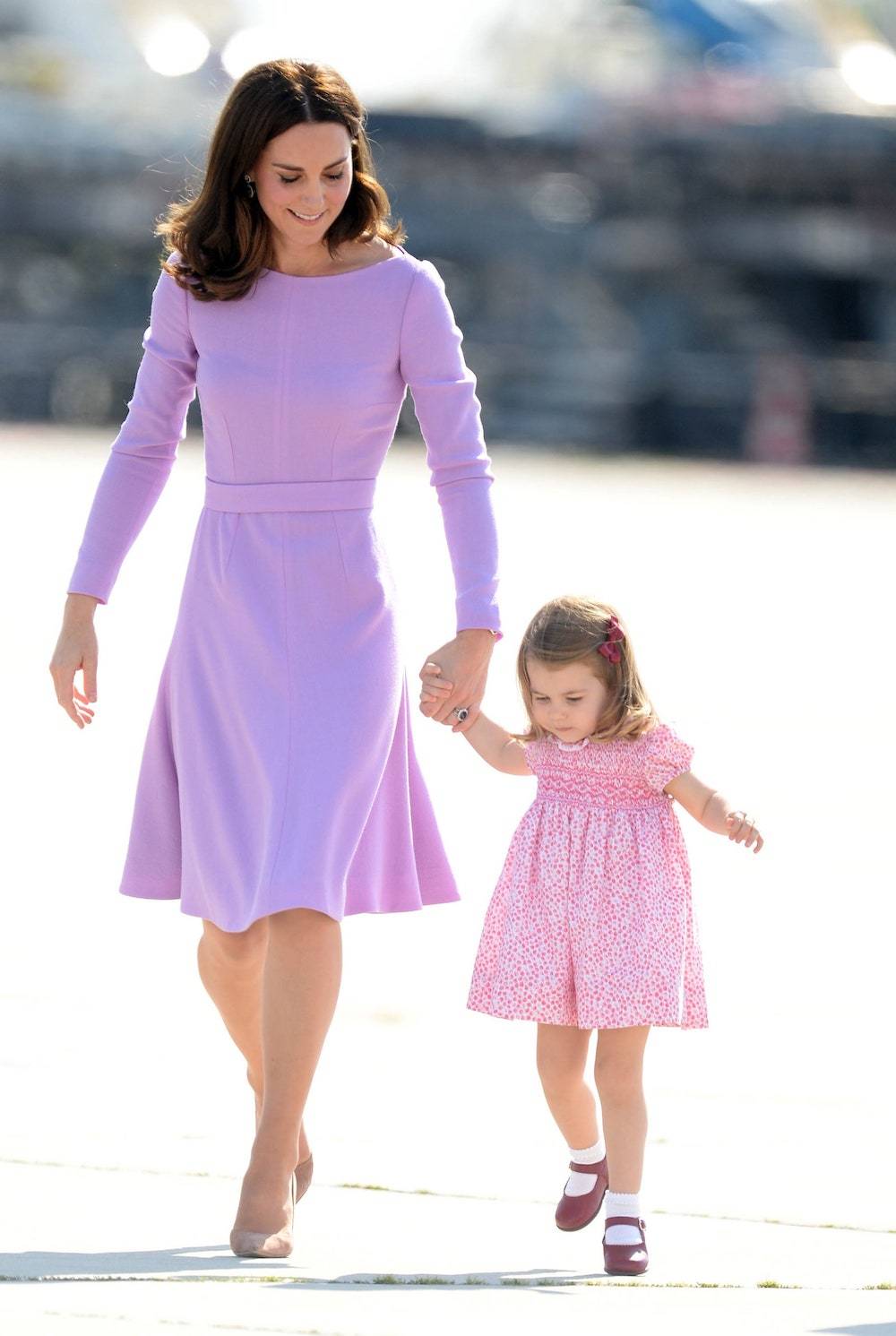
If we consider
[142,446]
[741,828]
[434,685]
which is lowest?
[741,828]

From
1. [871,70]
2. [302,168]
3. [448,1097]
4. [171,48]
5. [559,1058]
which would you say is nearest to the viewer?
[302,168]

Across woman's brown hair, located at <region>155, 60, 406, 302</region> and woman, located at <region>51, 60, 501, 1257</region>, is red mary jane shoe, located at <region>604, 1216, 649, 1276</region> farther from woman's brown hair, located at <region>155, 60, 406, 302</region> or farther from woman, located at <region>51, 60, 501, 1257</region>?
woman's brown hair, located at <region>155, 60, 406, 302</region>

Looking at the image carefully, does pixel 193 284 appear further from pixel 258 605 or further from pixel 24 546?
pixel 24 546

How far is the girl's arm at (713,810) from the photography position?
3.59 meters

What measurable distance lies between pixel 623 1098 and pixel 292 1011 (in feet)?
1.79

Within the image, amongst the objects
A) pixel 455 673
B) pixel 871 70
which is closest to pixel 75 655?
pixel 455 673

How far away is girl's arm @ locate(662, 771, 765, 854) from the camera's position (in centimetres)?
359

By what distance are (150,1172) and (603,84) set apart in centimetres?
4773

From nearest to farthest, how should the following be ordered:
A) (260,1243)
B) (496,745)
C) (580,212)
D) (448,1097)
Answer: (260,1243) < (496,745) < (448,1097) < (580,212)

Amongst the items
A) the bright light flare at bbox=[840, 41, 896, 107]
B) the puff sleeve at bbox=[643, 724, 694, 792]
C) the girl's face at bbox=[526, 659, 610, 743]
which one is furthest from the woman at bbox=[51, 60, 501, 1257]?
the bright light flare at bbox=[840, 41, 896, 107]

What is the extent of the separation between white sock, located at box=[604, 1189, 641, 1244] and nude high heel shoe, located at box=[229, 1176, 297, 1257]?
50cm

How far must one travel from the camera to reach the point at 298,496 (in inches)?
147

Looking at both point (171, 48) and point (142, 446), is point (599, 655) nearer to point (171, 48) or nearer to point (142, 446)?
point (142, 446)

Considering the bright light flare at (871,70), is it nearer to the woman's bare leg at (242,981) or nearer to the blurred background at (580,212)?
the blurred background at (580,212)
